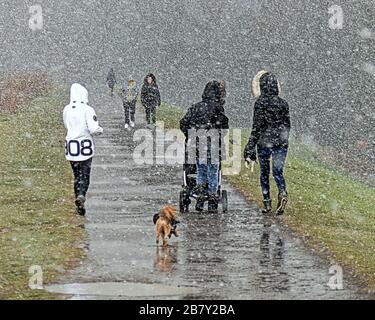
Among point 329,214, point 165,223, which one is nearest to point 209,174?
point 329,214

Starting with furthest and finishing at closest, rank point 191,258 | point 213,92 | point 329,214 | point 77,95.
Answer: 1. point 329,214
2. point 77,95
3. point 213,92
4. point 191,258

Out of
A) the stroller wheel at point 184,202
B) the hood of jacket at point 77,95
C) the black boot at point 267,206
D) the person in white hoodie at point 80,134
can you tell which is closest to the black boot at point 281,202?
the black boot at point 267,206

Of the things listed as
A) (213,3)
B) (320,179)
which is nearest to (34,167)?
(320,179)

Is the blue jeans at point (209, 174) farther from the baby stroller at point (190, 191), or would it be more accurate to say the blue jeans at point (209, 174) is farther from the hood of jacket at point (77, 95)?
the hood of jacket at point (77, 95)

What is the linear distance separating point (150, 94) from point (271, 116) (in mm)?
13396

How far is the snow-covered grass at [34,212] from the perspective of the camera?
9.47 meters

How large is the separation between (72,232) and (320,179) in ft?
27.9

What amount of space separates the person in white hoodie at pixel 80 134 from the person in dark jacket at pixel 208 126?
1.19 meters

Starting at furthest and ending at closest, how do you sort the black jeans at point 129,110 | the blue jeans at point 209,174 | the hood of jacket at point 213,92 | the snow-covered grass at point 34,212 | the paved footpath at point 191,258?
the black jeans at point 129,110, the blue jeans at point 209,174, the hood of jacket at point 213,92, the snow-covered grass at point 34,212, the paved footpath at point 191,258

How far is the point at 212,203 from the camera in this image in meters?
12.9

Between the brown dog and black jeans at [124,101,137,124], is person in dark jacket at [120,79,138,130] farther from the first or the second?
the brown dog

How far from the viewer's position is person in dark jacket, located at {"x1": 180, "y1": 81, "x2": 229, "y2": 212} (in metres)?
12.4

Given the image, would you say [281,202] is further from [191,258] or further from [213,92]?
[191,258]
